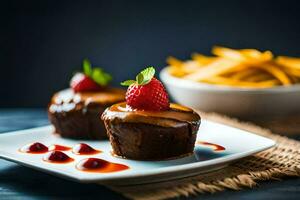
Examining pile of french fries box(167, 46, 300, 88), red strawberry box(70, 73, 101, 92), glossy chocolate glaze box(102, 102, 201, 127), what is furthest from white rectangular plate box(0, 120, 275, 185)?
pile of french fries box(167, 46, 300, 88)

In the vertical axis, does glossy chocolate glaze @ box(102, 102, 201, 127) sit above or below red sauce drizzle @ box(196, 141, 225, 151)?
above

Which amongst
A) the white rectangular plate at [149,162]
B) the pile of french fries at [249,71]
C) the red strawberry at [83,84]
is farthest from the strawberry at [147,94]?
the pile of french fries at [249,71]

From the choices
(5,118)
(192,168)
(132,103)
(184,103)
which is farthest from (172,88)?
(192,168)

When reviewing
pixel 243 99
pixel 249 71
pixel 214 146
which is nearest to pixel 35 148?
pixel 214 146

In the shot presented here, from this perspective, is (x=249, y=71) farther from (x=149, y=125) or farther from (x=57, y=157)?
(x=57, y=157)

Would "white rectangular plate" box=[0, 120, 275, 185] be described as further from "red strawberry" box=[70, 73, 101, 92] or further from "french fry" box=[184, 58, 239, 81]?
"french fry" box=[184, 58, 239, 81]

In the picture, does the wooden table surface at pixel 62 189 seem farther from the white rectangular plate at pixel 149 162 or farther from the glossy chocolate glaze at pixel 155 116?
the glossy chocolate glaze at pixel 155 116

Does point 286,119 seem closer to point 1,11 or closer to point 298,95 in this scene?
point 298,95
